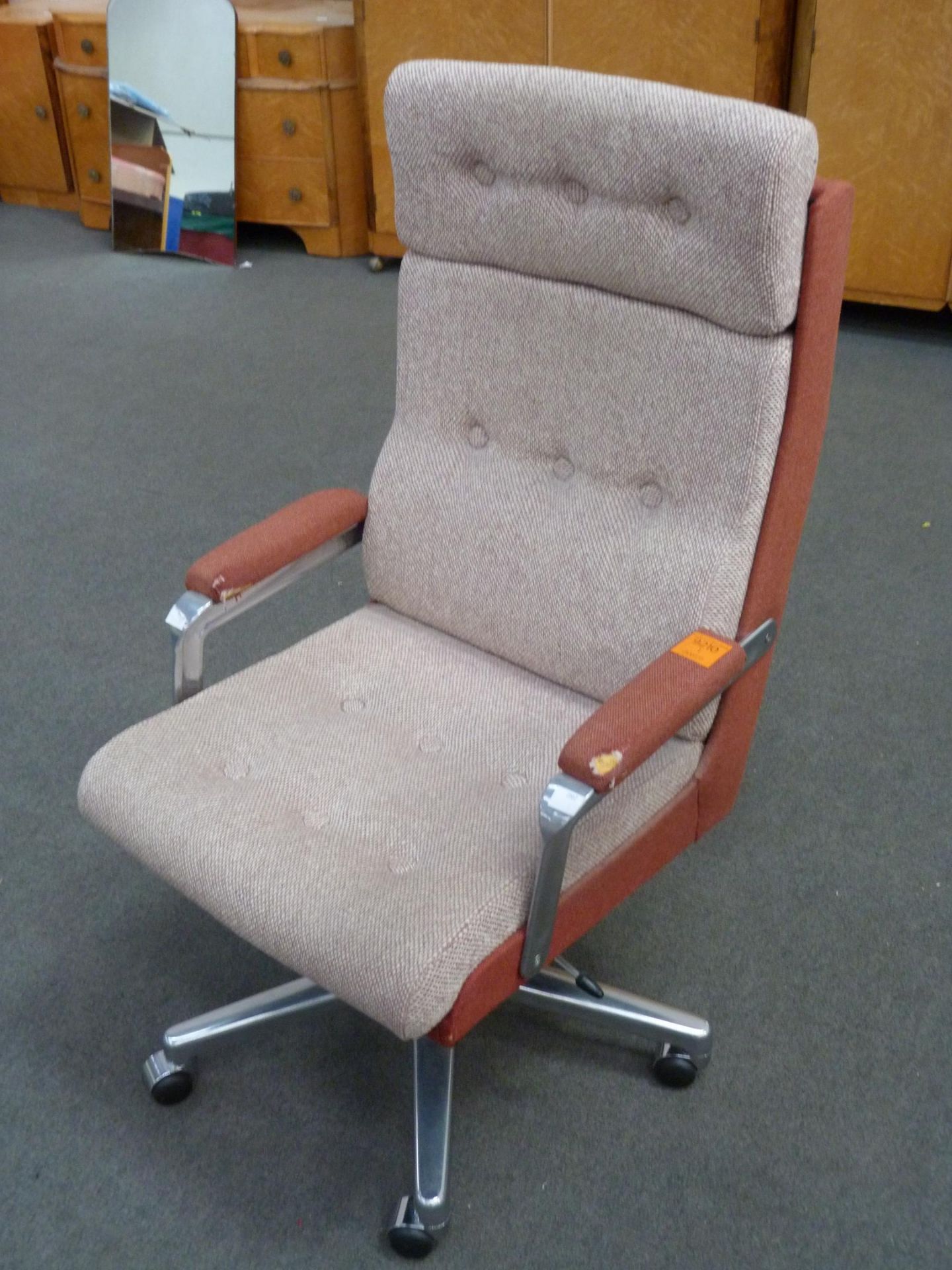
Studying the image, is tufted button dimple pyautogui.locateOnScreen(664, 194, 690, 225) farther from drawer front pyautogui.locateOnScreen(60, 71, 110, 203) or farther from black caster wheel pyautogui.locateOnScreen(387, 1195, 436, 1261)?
drawer front pyautogui.locateOnScreen(60, 71, 110, 203)

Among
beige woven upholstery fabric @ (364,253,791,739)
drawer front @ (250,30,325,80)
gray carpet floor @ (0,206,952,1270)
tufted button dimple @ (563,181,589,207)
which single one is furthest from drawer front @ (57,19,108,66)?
tufted button dimple @ (563,181,589,207)

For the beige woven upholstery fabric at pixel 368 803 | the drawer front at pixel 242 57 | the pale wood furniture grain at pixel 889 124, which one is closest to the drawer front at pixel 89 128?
the drawer front at pixel 242 57

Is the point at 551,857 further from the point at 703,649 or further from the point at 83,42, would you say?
the point at 83,42

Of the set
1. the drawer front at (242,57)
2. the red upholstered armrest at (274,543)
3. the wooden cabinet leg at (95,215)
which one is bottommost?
the wooden cabinet leg at (95,215)

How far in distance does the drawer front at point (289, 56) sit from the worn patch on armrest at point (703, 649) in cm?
308

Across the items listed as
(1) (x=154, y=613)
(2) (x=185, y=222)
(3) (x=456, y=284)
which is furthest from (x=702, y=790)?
(2) (x=185, y=222)

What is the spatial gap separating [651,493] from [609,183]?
34 centimetres

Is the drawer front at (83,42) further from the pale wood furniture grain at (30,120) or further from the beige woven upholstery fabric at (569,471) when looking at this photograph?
the beige woven upholstery fabric at (569,471)

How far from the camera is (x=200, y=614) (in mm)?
1472

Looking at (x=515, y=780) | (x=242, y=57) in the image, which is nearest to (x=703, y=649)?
(x=515, y=780)

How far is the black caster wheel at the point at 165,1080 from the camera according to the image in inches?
60.5

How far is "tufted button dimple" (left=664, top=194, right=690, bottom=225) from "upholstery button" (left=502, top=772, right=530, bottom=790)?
0.61 meters

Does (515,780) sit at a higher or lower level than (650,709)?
lower

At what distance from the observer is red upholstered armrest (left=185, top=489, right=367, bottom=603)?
4.85 ft
